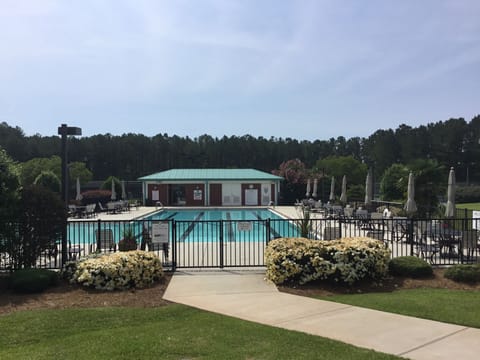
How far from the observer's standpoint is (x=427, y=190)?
20.4m

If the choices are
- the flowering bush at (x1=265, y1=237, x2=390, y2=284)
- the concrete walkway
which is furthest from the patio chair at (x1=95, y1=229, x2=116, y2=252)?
the flowering bush at (x1=265, y1=237, x2=390, y2=284)

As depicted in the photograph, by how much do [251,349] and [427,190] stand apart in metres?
18.3

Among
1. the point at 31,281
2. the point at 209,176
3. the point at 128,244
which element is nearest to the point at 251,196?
the point at 209,176

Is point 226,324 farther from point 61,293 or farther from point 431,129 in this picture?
point 431,129

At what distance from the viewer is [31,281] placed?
7.65 meters

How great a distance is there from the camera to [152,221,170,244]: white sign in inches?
395

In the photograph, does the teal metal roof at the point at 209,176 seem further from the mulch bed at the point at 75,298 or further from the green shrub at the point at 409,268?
the mulch bed at the point at 75,298

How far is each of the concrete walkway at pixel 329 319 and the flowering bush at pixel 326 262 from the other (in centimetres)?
47

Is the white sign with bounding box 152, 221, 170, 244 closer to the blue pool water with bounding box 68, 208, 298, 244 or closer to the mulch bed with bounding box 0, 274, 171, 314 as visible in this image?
the blue pool water with bounding box 68, 208, 298, 244

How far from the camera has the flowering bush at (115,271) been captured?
308 inches

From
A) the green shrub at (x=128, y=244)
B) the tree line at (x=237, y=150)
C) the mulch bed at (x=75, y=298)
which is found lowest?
the mulch bed at (x=75, y=298)

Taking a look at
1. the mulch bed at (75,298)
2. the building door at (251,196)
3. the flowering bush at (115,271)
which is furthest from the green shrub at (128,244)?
the building door at (251,196)

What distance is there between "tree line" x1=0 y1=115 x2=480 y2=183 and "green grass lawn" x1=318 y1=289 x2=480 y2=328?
6679 centimetres

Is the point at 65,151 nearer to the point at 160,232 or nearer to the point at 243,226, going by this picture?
the point at 160,232
